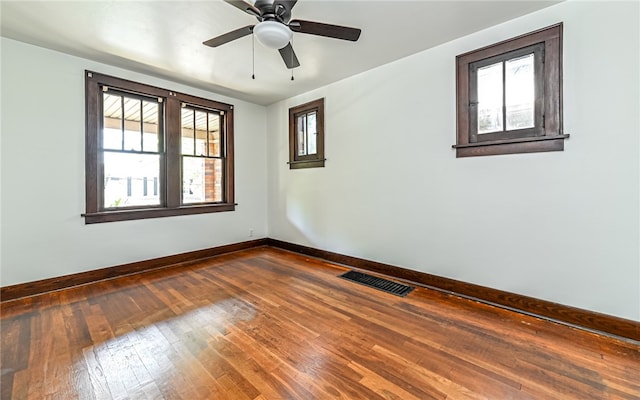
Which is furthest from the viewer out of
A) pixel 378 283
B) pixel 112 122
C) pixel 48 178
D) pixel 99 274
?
pixel 112 122

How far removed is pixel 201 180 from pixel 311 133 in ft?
6.44

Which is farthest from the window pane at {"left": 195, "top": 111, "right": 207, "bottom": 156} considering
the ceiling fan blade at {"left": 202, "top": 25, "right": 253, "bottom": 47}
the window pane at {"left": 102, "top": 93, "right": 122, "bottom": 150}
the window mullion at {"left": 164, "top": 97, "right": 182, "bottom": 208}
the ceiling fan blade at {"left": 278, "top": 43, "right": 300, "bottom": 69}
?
the ceiling fan blade at {"left": 278, "top": 43, "right": 300, "bottom": 69}

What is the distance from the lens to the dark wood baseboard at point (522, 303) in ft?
6.65

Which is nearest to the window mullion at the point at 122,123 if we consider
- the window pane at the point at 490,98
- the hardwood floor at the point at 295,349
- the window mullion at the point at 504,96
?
the hardwood floor at the point at 295,349

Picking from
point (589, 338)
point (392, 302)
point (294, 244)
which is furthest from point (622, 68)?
point (294, 244)

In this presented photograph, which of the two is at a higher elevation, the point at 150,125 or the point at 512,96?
the point at 150,125

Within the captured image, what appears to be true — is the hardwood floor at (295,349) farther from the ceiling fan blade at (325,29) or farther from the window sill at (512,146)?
the ceiling fan blade at (325,29)

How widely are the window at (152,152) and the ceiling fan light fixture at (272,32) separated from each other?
2590 millimetres

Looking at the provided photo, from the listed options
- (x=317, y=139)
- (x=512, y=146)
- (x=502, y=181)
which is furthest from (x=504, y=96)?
(x=317, y=139)

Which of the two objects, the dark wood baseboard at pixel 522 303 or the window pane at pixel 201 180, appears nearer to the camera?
the dark wood baseboard at pixel 522 303

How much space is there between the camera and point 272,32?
185 cm

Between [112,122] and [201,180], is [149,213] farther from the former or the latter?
[112,122]

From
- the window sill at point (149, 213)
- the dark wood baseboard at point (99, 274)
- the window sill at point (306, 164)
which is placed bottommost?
the dark wood baseboard at point (99, 274)

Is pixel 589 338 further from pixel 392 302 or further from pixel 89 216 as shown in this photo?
pixel 89 216
